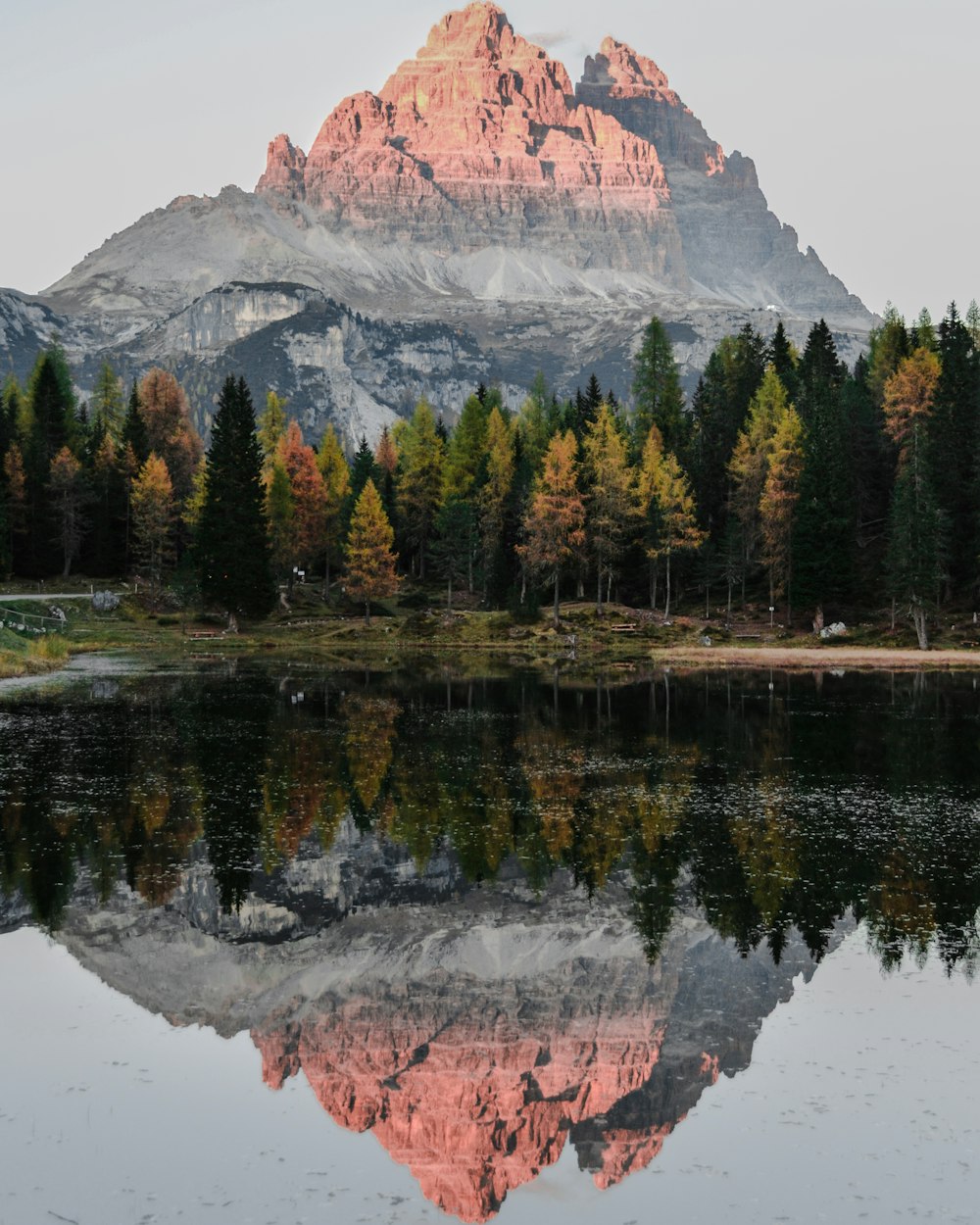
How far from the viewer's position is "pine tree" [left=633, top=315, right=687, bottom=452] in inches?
4355

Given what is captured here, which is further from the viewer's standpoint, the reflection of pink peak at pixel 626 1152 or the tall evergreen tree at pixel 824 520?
the tall evergreen tree at pixel 824 520

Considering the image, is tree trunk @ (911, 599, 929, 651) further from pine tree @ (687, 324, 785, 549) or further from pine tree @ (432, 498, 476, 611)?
pine tree @ (432, 498, 476, 611)

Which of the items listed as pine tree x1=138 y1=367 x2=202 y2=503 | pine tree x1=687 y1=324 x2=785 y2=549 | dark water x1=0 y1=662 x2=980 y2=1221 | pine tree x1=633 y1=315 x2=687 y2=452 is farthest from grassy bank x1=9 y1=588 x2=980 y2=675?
dark water x1=0 y1=662 x2=980 y2=1221

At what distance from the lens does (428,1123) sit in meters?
13.6

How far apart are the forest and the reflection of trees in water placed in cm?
3681

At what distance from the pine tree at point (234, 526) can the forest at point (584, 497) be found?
0.15m

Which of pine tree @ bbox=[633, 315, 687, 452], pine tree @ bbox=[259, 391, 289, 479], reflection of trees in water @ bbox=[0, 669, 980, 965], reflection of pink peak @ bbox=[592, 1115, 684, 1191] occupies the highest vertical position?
pine tree @ bbox=[633, 315, 687, 452]

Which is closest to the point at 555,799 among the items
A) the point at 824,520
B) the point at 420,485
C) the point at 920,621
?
the point at 920,621

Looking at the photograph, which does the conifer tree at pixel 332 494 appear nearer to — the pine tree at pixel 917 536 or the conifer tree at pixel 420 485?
the conifer tree at pixel 420 485

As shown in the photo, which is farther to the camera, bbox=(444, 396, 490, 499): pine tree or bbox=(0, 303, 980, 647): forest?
bbox=(444, 396, 490, 499): pine tree

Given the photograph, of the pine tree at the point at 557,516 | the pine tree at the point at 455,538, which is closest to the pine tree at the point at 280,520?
the pine tree at the point at 455,538

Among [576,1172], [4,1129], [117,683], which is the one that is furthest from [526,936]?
[117,683]

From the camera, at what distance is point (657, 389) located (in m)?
114

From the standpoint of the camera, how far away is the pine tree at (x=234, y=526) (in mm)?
84125
